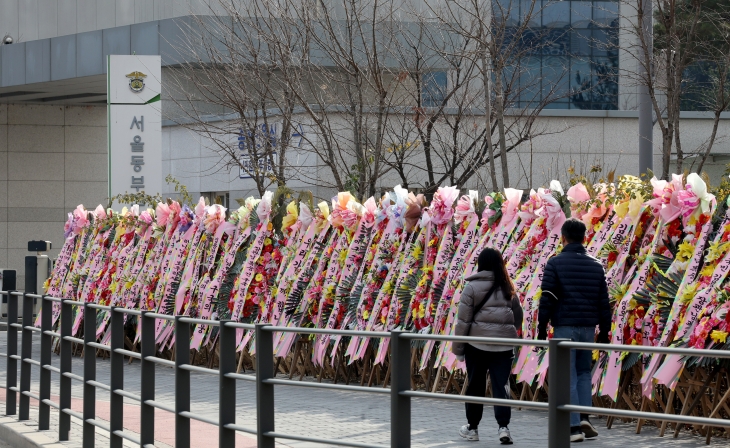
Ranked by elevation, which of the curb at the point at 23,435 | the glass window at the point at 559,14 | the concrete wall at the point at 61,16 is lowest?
the curb at the point at 23,435

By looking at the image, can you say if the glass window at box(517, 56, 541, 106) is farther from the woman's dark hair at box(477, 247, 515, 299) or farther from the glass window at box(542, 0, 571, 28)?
the woman's dark hair at box(477, 247, 515, 299)

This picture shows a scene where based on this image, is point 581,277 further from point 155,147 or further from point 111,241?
point 155,147

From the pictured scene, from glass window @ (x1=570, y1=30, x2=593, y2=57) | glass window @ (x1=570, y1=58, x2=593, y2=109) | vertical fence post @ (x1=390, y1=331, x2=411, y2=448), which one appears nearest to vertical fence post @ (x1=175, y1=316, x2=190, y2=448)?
vertical fence post @ (x1=390, y1=331, x2=411, y2=448)

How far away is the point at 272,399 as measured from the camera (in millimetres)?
6273

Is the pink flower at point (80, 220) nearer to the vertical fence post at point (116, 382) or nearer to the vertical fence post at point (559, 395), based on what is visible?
the vertical fence post at point (116, 382)

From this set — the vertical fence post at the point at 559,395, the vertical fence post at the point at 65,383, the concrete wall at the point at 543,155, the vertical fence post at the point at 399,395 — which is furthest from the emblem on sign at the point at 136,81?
the vertical fence post at the point at 559,395

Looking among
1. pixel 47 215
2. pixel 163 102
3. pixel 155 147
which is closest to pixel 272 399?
pixel 155 147

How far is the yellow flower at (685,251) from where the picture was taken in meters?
9.46

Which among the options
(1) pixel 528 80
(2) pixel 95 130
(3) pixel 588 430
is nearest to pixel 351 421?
(3) pixel 588 430

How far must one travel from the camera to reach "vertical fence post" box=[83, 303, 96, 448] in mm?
8734

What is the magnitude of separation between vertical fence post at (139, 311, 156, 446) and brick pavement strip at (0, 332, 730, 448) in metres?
0.29

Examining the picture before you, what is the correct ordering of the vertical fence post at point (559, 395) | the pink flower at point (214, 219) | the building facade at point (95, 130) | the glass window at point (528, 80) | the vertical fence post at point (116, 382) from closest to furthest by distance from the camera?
1. the vertical fence post at point (559, 395)
2. the vertical fence post at point (116, 382)
3. the pink flower at point (214, 219)
4. the glass window at point (528, 80)
5. the building facade at point (95, 130)

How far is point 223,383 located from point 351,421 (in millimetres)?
878

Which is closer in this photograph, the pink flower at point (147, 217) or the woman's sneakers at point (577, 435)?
the woman's sneakers at point (577, 435)
